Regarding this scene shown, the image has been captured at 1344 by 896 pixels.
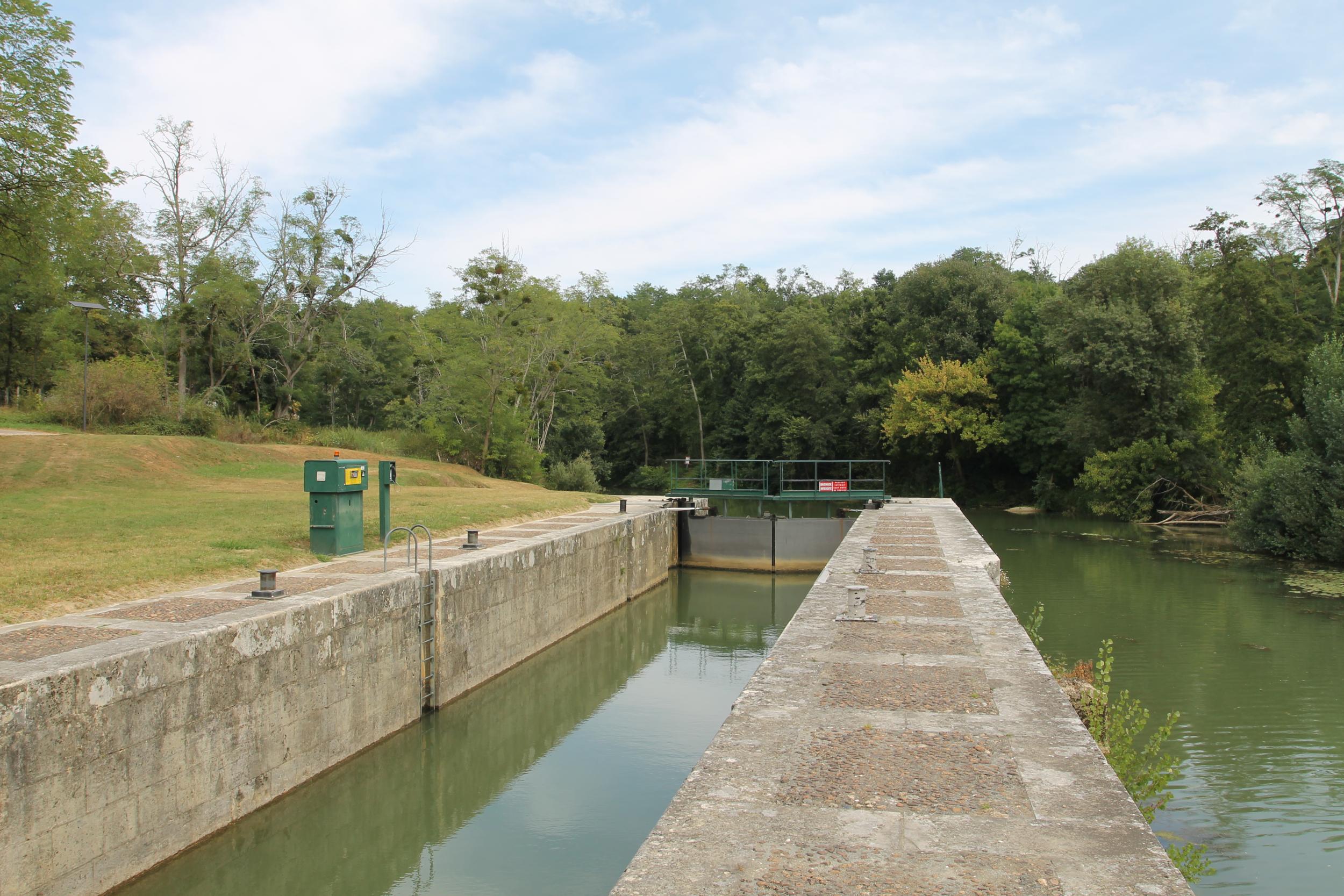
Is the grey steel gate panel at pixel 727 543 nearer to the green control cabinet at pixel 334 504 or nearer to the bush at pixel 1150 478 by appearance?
the green control cabinet at pixel 334 504

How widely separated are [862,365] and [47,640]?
139 ft

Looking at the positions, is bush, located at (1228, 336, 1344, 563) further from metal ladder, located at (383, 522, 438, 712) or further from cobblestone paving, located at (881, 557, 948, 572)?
metal ladder, located at (383, 522, 438, 712)

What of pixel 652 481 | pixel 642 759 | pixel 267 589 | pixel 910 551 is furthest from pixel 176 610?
pixel 652 481

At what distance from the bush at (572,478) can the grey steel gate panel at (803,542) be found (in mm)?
14157

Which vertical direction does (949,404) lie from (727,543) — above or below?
above

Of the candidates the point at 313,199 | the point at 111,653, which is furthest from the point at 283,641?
the point at 313,199

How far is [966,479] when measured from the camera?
149 ft

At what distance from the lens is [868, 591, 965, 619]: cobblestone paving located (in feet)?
31.5

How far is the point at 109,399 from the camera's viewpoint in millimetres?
25016

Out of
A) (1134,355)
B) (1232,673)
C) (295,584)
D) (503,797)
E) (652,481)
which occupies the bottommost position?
(503,797)

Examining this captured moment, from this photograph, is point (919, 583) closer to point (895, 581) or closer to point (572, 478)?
point (895, 581)

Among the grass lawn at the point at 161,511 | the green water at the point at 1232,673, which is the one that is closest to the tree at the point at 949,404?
Result: the green water at the point at 1232,673

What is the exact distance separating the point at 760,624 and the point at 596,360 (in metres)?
39.0

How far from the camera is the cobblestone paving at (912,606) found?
9594mm
